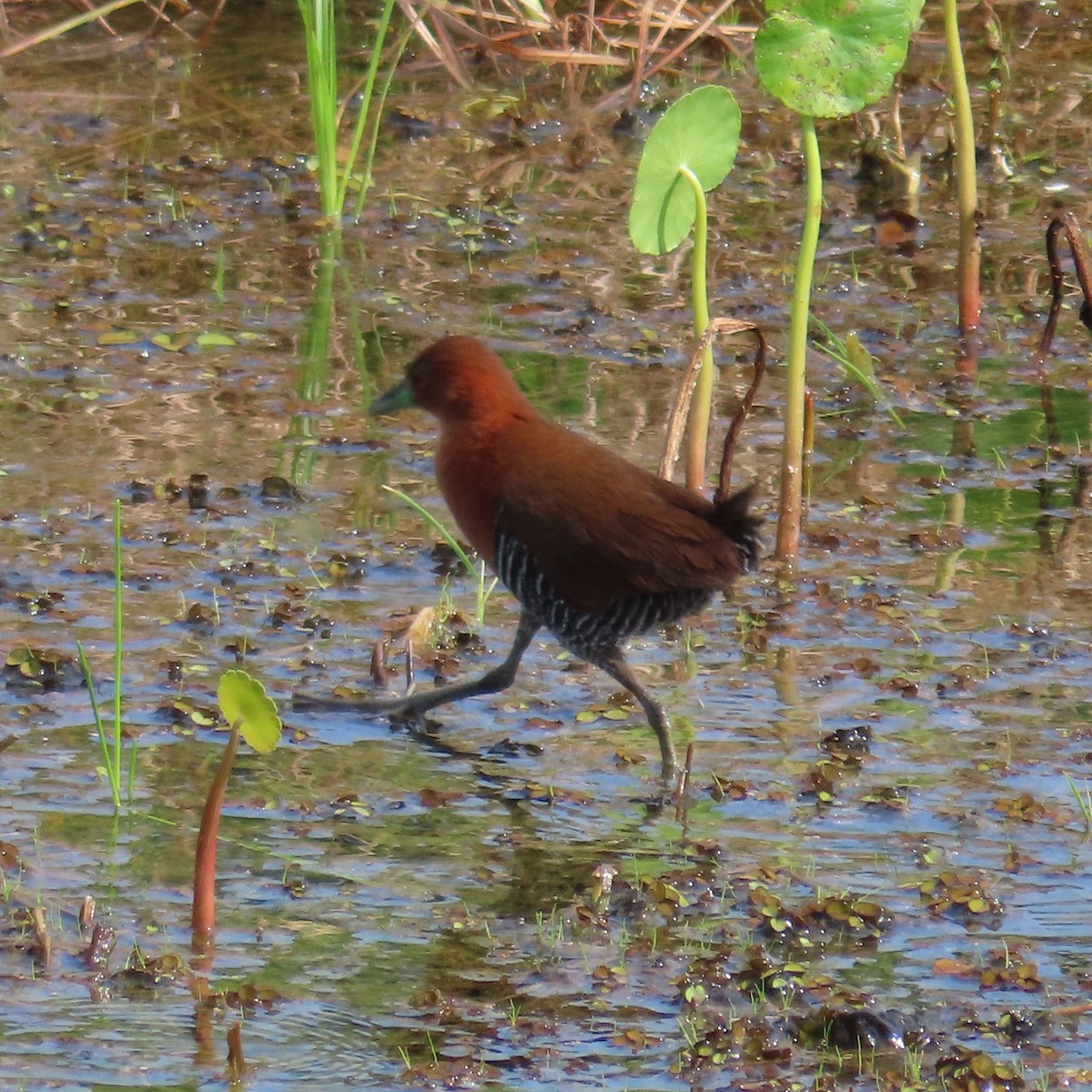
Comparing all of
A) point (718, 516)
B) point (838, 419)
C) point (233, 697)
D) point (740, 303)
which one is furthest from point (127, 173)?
point (233, 697)

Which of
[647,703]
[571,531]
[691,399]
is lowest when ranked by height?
[647,703]

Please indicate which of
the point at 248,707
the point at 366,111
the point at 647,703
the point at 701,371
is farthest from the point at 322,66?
the point at 248,707

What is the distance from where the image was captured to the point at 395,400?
16.9ft

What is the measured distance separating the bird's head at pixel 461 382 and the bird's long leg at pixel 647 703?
0.62m

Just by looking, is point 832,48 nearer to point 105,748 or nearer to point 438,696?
point 438,696

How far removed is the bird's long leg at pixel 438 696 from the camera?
4762mm

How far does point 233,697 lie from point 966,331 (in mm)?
4213

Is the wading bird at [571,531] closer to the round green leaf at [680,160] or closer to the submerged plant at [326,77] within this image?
the round green leaf at [680,160]

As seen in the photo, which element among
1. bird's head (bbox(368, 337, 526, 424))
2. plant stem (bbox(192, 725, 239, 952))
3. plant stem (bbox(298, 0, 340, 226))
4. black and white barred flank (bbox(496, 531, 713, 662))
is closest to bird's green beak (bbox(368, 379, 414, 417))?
bird's head (bbox(368, 337, 526, 424))

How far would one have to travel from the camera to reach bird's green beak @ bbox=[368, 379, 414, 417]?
16.7 ft

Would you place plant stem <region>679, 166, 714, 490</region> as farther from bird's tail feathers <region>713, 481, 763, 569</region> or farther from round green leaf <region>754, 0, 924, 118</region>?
bird's tail feathers <region>713, 481, 763, 569</region>

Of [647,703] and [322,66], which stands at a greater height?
[322,66]

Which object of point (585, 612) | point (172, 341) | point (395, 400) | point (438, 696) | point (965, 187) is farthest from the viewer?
point (172, 341)

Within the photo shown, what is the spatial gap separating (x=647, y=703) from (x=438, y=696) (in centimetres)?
49
